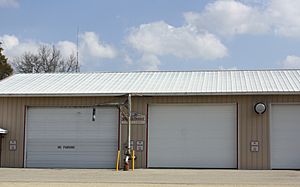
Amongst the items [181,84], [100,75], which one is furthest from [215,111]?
[100,75]

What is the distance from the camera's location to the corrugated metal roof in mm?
26891

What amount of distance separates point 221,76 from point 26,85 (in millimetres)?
10874

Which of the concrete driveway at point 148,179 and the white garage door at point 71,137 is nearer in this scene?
the concrete driveway at point 148,179

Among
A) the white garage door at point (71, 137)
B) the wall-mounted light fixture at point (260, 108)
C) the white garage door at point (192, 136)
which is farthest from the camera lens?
the white garage door at point (71, 137)

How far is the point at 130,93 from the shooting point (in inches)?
1063

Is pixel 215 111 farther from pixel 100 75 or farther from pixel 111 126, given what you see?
pixel 100 75

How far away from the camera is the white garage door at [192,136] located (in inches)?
1045

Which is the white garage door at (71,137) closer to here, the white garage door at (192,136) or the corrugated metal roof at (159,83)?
the corrugated metal roof at (159,83)

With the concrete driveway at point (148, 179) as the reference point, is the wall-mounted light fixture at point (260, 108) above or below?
above

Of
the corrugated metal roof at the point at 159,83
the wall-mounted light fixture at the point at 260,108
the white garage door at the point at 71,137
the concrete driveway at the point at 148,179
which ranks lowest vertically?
the concrete driveway at the point at 148,179

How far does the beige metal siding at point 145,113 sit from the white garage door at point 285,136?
1.11 feet

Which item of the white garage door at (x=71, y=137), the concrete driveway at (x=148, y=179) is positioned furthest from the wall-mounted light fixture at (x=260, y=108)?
the white garage door at (x=71, y=137)

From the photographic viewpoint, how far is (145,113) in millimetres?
27109

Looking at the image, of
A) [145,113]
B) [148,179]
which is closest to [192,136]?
[145,113]
